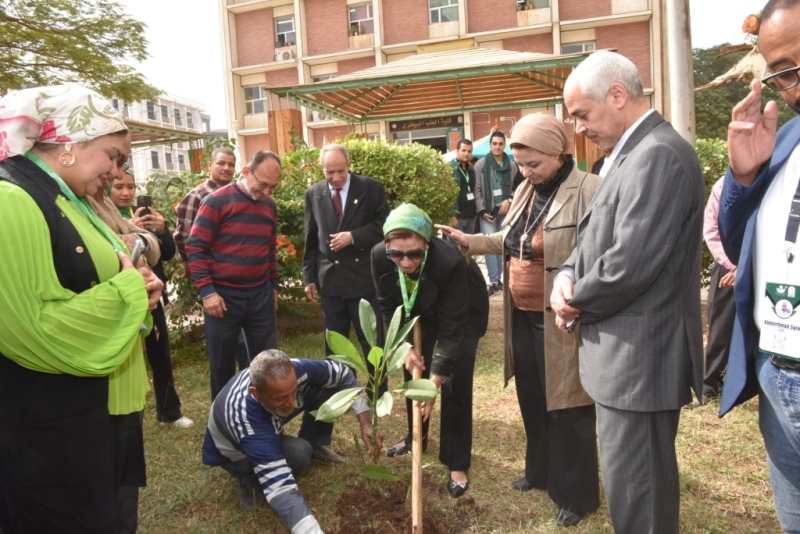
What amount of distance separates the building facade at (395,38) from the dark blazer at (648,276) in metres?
18.4

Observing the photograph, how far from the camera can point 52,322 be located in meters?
1.63

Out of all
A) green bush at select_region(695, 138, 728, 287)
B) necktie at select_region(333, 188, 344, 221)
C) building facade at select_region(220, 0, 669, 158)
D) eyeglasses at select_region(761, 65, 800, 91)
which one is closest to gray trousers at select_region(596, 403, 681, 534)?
eyeglasses at select_region(761, 65, 800, 91)

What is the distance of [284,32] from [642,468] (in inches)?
1142

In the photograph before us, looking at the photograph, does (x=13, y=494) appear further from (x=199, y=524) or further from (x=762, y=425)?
(x=762, y=425)

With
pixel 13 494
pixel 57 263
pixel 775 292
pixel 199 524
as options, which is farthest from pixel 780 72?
pixel 199 524

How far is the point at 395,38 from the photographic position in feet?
83.8

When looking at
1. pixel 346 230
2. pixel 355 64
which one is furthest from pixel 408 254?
pixel 355 64

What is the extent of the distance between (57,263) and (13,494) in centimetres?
70

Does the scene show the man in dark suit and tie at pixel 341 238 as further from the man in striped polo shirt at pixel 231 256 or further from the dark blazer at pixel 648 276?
the dark blazer at pixel 648 276

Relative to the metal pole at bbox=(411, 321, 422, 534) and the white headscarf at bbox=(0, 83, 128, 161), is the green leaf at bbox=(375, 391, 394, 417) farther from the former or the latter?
the white headscarf at bbox=(0, 83, 128, 161)

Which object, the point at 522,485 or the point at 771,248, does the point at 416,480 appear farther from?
the point at 771,248

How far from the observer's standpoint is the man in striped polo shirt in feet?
12.7

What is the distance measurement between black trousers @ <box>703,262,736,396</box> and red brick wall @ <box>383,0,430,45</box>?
2340cm

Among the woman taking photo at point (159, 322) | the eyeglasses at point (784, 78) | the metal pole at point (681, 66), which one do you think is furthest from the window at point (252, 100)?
the eyeglasses at point (784, 78)
